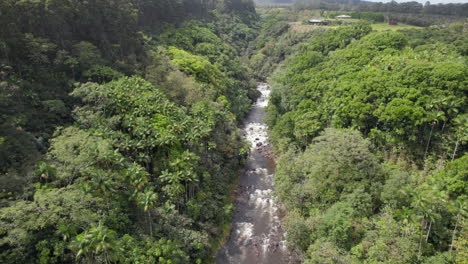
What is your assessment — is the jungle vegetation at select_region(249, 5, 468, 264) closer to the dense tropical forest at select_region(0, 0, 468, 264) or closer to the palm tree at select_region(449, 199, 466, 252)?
the palm tree at select_region(449, 199, 466, 252)

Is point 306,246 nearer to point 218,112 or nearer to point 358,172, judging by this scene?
point 358,172

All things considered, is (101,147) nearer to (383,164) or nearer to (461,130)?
(383,164)

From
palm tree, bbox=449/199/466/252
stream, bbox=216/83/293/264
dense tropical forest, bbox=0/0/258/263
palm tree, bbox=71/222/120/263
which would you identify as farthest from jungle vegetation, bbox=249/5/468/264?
palm tree, bbox=71/222/120/263

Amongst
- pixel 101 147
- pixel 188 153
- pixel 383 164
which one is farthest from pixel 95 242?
pixel 383 164

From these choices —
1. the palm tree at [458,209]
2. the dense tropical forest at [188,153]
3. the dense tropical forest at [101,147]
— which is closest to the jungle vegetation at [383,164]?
the palm tree at [458,209]

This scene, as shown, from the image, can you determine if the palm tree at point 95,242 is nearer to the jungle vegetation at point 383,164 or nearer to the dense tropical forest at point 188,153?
the dense tropical forest at point 188,153
